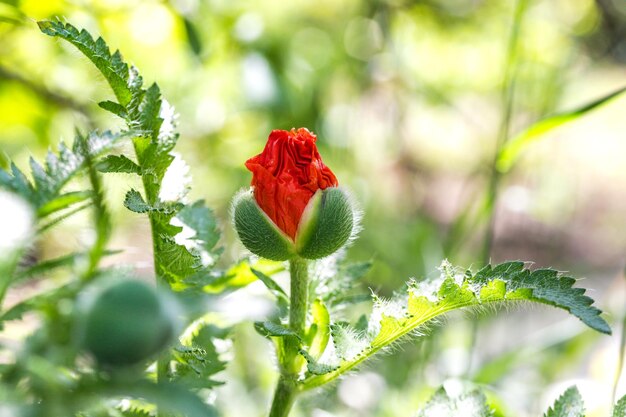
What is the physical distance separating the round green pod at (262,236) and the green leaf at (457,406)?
22 centimetres

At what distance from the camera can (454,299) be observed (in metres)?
0.72

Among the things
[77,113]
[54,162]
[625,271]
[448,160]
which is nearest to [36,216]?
[54,162]

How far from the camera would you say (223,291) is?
2.69 feet

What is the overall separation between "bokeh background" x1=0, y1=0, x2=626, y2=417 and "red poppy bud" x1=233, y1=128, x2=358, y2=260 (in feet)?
0.34

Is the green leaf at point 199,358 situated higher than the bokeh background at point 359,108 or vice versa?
the bokeh background at point 359,108

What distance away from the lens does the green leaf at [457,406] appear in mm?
788

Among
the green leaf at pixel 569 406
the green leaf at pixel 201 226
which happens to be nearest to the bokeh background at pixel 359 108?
the green leaf at pixel 201 226

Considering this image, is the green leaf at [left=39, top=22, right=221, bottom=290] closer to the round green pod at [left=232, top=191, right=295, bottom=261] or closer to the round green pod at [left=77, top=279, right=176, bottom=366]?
the round green pod at [left=232, top=191, right=295, bottom=261]

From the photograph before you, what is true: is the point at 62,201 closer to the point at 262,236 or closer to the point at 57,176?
the point at 57,176

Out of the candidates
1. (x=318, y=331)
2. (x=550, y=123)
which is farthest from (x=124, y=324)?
(x=550, y=123)

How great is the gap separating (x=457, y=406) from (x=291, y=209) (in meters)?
0.27

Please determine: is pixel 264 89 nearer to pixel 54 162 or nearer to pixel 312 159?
pixel 312 159

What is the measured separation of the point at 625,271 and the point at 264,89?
→ 94cm

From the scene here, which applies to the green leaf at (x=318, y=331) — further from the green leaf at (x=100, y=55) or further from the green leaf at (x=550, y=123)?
the green leaf at (x=550, y=123)
